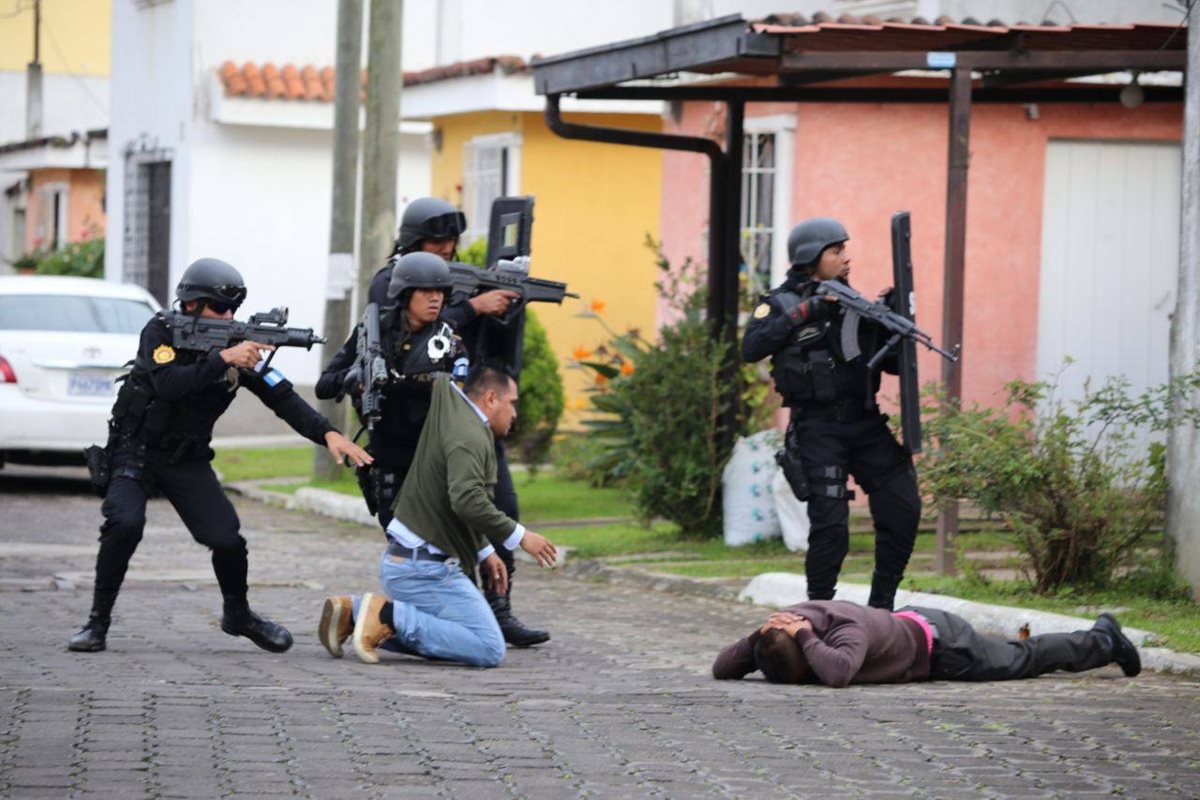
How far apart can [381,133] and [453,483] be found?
25.9 ft

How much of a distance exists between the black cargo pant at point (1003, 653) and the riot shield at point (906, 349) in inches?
55.3

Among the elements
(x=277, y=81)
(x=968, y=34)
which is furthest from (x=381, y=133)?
(x=277, y=81)

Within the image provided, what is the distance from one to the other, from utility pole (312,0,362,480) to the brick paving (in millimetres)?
6607

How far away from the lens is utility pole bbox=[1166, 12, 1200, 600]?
9.47 meters

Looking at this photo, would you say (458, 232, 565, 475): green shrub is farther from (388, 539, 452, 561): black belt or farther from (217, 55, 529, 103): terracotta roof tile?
(388, 539, 452, 561): black belt

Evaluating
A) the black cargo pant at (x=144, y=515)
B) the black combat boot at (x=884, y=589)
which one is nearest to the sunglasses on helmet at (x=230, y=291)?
the black cargo pant at (x=144, y=515)

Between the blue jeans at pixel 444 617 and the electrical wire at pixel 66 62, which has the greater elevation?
the electrical wire at pixel 66 62

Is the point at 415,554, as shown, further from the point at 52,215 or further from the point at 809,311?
the point at 52,215

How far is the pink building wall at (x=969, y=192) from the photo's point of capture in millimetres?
13898

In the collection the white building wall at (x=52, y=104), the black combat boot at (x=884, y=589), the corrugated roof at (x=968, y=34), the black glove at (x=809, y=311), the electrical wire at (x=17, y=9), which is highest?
the electrical wire at (x=17, y=9)

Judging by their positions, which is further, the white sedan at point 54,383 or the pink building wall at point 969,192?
the white sedan at point 54,383

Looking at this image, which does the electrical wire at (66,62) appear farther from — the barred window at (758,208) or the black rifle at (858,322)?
Result: the black rifle at (858,322)

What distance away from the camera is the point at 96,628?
8.27 m

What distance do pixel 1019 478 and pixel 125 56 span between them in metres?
18.3
